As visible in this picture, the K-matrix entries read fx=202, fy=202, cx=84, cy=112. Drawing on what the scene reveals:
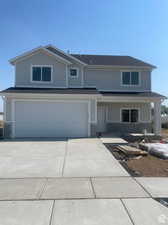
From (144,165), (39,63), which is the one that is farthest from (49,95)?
(144,165)

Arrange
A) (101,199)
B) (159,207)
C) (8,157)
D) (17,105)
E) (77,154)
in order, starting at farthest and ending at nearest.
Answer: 1. (17,105)
2. (77,154)
3. (8,157)
4. (101,199)
5. (159,207)

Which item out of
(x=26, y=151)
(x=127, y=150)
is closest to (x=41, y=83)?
(x=26, y=151)

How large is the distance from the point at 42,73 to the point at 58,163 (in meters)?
10.4

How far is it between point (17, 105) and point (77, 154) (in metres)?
7.23

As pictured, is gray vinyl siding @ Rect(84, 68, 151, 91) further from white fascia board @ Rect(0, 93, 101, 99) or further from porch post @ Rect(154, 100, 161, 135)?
white fascia board @ Rect(0, 93, 101, 99)

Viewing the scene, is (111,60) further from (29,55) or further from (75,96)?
(29,55)

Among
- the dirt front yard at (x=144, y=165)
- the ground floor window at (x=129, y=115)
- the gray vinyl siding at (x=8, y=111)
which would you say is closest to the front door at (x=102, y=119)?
the ground floor window at (x=129, y=115)

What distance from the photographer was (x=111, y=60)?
19.8m

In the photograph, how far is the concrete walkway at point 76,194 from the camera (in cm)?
373

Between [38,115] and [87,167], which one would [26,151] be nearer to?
[87,167]

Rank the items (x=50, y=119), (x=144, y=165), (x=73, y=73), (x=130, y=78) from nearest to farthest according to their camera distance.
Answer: (x=144, y=165) → (x=50, y=119) → (x=73, y=73) → (x=130, y=78)

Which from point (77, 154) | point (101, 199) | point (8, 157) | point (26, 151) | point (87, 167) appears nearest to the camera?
point (101, 199)

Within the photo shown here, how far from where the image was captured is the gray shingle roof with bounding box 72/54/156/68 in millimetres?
18734

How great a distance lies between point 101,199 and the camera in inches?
176
